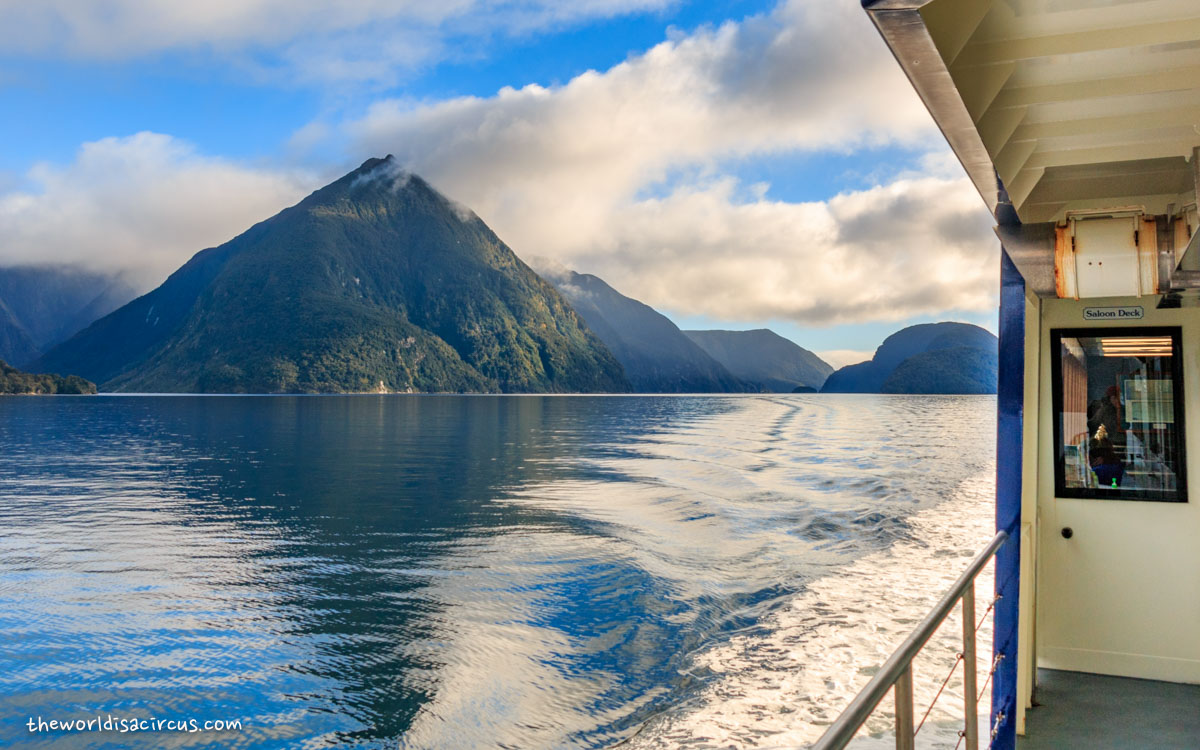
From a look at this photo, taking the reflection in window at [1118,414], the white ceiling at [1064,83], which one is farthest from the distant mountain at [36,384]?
the white ceiling at [1064,83]

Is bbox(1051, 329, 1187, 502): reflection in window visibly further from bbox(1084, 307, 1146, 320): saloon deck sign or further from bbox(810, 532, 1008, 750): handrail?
bbox(810, 532, 1008, 750): handrail

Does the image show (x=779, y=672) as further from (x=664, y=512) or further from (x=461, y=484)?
(x=461, y=484)

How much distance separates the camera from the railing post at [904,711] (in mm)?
1642

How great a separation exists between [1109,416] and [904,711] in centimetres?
429

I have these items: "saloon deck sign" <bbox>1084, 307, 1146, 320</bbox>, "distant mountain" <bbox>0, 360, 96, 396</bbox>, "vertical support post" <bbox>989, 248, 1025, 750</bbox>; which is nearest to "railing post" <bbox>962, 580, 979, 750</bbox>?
"vertical support post" <bbox>989, 248, 1025, 750</bbox>

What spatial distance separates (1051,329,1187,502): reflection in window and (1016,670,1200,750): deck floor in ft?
3.88

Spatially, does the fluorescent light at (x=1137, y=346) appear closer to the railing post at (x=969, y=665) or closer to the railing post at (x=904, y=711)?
the railing post at (x=969, y=665)

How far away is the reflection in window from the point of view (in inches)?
191

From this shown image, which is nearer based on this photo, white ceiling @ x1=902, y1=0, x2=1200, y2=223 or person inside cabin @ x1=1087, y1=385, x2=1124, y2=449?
white ceiling @ x1=902, y1=0, x2=1200, y2=223

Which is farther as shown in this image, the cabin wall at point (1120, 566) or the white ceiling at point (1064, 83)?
the cabin wall at point (1120, 566)

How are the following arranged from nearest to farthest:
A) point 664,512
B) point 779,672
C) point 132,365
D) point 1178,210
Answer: point 1178,210
point 779,672
point 664,512
point 132,365

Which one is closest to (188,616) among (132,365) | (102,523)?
(102,523)

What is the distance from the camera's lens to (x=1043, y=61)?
2445 millimetres

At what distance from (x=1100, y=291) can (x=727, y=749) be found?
12.9ft
